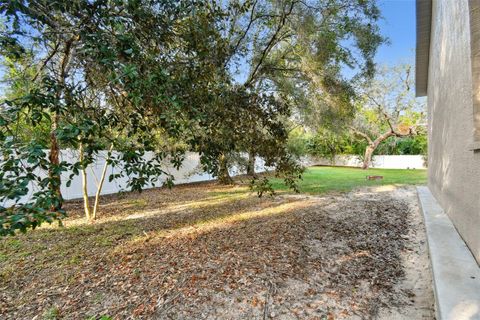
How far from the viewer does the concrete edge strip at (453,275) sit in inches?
81.8

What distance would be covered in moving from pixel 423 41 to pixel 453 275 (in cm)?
720

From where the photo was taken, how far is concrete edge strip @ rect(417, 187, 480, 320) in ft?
6.82

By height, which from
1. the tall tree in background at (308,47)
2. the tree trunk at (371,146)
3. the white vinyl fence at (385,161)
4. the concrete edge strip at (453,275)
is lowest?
the concrete edge strip at (453,275)

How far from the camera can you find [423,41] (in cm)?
763

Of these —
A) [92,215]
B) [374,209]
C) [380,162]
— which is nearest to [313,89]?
[374,209]

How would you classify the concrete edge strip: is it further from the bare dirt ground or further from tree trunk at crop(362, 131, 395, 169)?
→ tree trunk at crop(362, 131, 395, 169)

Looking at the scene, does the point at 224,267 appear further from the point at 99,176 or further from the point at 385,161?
the point at 385,161

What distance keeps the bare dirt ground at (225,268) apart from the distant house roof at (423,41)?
4.62 metres

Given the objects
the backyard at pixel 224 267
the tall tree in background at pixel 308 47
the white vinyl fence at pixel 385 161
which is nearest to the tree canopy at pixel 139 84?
→ the tall tree in background at pixel 308 47

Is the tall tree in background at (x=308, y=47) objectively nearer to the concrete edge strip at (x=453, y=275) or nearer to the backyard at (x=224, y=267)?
the backyard at (x=224, y=267)

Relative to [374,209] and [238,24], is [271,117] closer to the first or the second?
[238,24]

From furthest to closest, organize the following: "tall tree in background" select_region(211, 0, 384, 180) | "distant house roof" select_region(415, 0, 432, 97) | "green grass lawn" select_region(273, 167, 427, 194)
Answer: "green grass lawn" select_region(273, 167, 427, 194) → "distant house roof" select_region(415, 0, 432, 97) → "tall tree in background" select_region(211, 0, 384, 180)

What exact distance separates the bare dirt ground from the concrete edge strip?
0.30 metres

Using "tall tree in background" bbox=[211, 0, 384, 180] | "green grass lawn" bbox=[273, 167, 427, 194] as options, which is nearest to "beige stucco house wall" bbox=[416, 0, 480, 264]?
"tall tree in background" bbox=[211, 0, 384, 180]
